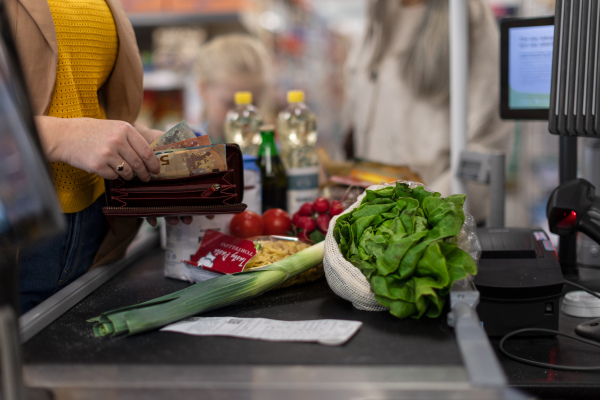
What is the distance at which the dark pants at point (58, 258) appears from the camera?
117 cm

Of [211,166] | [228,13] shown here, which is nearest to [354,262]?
[211,166]

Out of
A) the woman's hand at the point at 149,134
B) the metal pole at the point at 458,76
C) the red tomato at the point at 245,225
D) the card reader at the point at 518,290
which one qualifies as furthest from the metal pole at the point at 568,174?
the woman's hand at the point at 149,134

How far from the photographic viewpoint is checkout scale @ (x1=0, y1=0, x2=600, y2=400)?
0.61 m

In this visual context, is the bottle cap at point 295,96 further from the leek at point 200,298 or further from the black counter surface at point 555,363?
the black counter surface at point 555,363

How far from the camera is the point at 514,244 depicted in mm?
1171

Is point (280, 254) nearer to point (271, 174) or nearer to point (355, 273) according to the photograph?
point (355, 273)

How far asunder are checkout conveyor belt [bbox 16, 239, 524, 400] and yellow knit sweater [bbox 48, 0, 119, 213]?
297 millimetres

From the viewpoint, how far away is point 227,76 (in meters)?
3.15

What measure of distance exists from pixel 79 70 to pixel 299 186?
0.69m

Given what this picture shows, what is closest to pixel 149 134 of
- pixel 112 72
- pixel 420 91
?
pixel 112 72

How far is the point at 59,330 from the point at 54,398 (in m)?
0.25

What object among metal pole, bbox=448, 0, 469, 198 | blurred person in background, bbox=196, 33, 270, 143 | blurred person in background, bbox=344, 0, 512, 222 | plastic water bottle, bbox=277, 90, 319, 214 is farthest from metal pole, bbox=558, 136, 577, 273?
blurred person in background, bbox=196, 33, 270, 143

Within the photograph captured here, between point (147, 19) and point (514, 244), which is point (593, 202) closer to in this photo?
point (514, 244)

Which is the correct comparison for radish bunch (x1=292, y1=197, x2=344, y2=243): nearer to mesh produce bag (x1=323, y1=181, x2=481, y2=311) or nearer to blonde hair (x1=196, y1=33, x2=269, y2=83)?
mesh produce bag (x1=323, y1=181, x2=481, y2=311)
